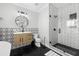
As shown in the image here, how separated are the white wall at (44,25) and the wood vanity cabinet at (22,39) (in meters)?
0.45

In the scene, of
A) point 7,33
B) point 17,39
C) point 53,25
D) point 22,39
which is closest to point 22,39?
point 22,39

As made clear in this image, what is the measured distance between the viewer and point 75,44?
1.81m

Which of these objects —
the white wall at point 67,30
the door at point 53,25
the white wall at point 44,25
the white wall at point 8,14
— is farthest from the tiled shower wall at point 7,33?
the white wall at point 67,30

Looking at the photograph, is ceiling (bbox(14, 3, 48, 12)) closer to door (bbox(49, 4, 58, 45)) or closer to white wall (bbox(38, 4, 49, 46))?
white wall (bbox(38, 4, 49, 46))

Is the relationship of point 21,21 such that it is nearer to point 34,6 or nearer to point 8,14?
point 8,14

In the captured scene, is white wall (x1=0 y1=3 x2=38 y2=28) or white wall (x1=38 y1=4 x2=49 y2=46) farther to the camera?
white wall (x1=38 y1=4 x2=49 y2=46)

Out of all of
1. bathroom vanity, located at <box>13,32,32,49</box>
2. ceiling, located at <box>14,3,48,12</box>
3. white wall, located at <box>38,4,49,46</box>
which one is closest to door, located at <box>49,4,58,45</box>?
white wall, located at <box>38,4,49,46</box>

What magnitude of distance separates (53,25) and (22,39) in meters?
1.16

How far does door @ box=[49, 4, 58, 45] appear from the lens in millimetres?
1970

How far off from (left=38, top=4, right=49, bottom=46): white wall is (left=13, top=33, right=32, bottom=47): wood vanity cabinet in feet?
1.48

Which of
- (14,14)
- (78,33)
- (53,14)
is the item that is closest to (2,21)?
(14,14)

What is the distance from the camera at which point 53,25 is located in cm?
204

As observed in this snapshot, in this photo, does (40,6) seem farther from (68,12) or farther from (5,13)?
(5,13)

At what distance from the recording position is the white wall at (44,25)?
2112mm
